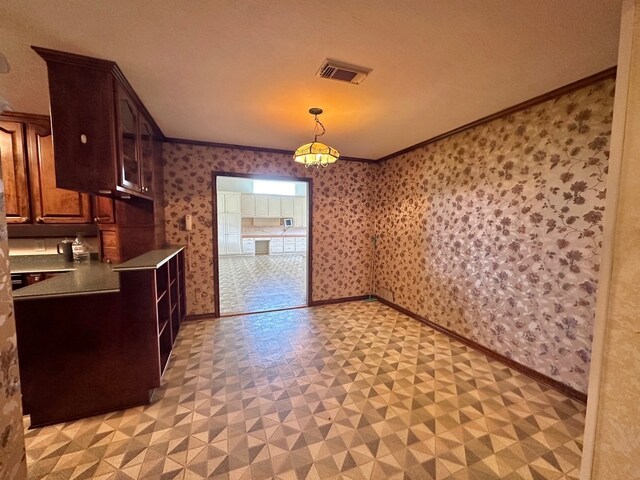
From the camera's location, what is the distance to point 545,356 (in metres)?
2.16

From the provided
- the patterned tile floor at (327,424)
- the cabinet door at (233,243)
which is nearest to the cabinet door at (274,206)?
the cabinet door at (233,243)

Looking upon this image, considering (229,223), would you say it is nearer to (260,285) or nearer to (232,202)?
(232,202)

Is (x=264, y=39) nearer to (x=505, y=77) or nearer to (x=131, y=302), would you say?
(x=505, y=77)

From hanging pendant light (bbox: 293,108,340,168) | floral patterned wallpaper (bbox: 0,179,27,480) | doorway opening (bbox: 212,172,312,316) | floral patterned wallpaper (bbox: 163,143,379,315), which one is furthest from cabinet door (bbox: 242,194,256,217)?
floral patterned wallpaper (bbox: 0,179,27,480)

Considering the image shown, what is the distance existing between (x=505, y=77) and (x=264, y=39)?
1652mm

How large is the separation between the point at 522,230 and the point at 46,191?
4556 mm

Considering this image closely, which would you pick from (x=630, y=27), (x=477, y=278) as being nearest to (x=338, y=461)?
(x=477, y=278)

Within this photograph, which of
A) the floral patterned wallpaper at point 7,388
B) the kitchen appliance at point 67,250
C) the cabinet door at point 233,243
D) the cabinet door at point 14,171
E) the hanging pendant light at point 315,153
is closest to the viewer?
the floral patterned wallpaper at point 7,388

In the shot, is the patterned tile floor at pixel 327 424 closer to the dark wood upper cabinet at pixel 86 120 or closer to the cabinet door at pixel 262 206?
the dark wood upper cabinet at pixel 86 120

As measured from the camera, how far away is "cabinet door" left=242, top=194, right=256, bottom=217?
8.77 meters

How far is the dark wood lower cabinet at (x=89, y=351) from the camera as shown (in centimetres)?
166

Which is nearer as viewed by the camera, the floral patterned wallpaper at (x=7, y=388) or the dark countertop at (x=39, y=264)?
the floral patterned wallpaper at (x=7, y=388)

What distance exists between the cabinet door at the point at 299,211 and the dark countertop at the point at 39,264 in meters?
7.02

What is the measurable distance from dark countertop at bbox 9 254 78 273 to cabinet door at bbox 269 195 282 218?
6.41 meters
